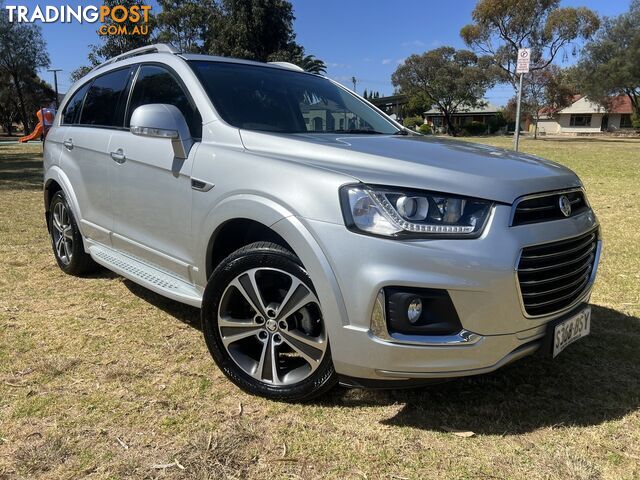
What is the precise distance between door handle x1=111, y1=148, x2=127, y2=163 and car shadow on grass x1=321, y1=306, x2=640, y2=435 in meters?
2.09

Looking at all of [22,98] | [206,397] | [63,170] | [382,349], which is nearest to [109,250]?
[63,170]

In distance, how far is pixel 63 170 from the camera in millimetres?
4578

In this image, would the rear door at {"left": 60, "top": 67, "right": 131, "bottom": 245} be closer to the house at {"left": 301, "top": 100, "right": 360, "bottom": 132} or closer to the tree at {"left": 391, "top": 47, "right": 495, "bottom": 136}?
the house at {"left": 301, "top": 100, "right": 360, "bottom": 132}

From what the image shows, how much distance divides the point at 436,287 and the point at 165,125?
177 centimetres

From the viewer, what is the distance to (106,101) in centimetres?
421

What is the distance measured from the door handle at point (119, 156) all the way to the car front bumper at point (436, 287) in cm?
185

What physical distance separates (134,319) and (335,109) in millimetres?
2064

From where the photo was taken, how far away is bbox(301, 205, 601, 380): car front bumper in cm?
222

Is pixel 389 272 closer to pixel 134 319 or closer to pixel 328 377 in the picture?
pixel 328 377

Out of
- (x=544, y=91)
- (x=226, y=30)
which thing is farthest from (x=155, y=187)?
(x=544, y=91)

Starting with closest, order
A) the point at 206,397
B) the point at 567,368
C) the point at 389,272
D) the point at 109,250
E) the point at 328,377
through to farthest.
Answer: the point at 389,272, the point at 328,377, the point at 206,397, the point at 567,368, the point at 109,250

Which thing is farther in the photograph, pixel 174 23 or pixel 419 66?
pixel 419 66

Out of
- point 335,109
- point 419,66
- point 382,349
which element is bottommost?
point 382,349

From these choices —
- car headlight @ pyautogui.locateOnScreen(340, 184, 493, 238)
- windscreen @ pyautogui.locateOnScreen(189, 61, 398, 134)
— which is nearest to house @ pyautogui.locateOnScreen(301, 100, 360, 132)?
windscreen @ pyautogui.locateOnScreen(189, 61, 398, 134)
